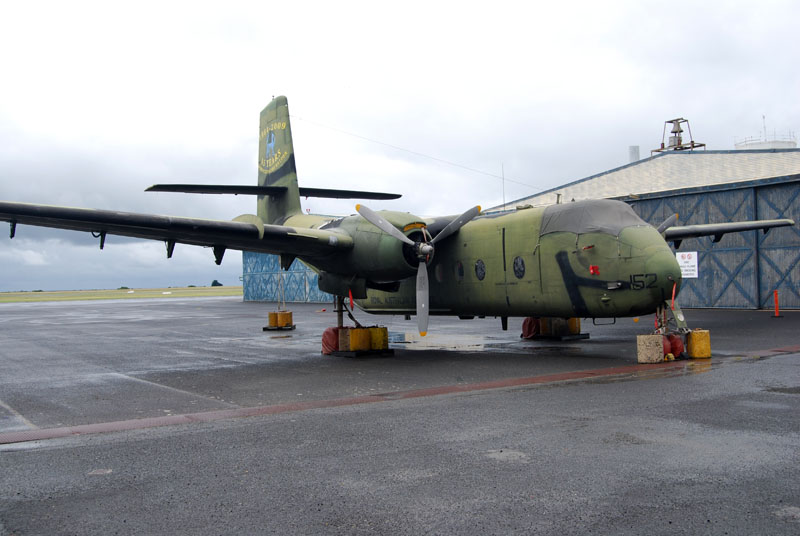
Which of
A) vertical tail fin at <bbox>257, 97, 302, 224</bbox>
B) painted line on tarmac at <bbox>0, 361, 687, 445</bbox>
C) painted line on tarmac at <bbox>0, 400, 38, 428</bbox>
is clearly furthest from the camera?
vertical tail fin at <bbox>257, 97, 302, 224</bbox>

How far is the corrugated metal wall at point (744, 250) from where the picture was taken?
28.3 m

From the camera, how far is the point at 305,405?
30.6 ft

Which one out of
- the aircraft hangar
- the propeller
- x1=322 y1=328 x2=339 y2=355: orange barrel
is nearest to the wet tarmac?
the propeller

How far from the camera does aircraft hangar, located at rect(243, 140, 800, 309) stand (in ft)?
93.4

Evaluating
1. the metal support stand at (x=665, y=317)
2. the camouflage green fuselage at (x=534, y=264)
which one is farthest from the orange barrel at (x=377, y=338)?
the metal support stand at (x=665, y=317)

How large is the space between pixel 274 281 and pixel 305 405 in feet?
160

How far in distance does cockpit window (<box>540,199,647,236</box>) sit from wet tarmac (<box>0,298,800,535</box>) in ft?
9.56

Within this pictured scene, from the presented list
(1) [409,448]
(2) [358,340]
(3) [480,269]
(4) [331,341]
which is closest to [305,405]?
(1) [409,448]

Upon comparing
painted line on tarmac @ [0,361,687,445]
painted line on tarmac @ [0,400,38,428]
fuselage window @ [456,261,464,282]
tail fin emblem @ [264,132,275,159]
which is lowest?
painted line on tarmac @ [0,400,38,428]

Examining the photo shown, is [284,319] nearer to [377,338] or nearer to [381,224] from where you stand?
[377,338]

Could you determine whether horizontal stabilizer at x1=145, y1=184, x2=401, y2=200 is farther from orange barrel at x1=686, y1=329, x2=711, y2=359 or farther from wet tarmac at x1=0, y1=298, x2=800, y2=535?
orange barrel at x1=686, y1=329, x2=711, y2=359

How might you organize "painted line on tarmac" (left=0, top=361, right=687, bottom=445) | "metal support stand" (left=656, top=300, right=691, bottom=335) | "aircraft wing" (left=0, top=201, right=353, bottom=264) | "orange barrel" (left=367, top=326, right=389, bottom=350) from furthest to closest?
"orange barrel" (left=367, top=326, right=389, bottom=350) < "metal support stand" (left=656, top=300, right=691, bottom=335) < "aircraft wing" (left=0, top=201, right=353, bottom=264) < "painted line on tarmac" (left=0, top=361, right=687, bottom=445)

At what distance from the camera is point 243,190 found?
19141 mm

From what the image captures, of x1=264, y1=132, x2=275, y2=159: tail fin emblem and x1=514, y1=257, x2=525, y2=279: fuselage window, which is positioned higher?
x1=264, y1=132, x2=275, y2=159: tail fin emblem
